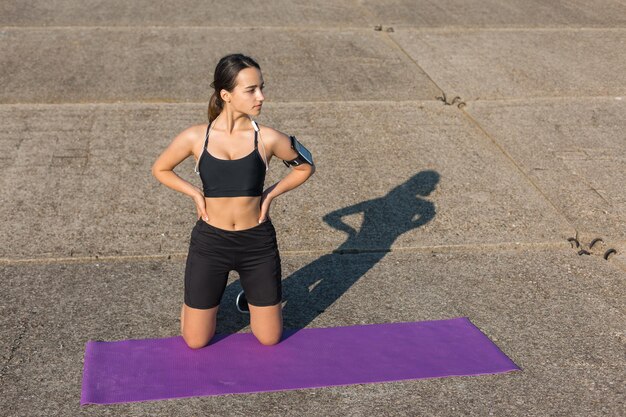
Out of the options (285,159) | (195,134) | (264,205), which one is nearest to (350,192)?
(285,159)

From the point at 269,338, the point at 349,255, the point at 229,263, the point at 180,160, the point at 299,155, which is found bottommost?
the point at 349,255

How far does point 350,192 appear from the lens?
302 inches

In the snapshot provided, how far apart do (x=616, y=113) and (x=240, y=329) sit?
20.2ft

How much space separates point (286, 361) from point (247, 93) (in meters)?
1.75

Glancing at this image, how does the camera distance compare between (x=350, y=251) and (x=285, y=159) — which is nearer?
(x=285, y=159)

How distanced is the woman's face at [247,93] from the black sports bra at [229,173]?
27cm

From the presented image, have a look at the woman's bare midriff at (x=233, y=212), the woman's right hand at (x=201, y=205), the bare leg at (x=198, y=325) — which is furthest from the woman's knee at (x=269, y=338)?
the woman's right hand at (x=201, y=205)

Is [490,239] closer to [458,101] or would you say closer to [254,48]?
[458,101]

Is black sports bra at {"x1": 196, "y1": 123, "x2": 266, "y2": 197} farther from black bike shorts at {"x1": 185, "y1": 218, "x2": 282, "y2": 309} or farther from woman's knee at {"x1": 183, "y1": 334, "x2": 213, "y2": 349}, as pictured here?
woman's knee at {"x1": 183, "y1": 334, "x2": 213, "y2": 349}

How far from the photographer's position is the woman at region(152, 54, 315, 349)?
5.07m

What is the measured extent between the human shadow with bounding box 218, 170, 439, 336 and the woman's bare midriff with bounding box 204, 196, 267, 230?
2.81ft

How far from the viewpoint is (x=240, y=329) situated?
5.61 meters

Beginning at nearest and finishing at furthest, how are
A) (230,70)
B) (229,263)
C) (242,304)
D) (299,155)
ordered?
(230,70) < (229,263) < (299,155) < (242,304)

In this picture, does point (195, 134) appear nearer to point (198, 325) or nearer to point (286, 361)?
point (198, 325)
